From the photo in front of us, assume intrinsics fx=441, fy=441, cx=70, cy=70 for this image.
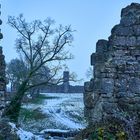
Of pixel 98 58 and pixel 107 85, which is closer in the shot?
pixel 107 85

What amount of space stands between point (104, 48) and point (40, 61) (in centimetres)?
2173

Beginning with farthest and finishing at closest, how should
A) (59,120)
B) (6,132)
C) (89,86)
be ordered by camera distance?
1. (59,120)
2. (89,86)
3. (6,132)

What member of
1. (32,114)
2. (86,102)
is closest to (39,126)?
(32,114)

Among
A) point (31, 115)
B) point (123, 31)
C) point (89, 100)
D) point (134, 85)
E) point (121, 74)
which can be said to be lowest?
point (31, 115)

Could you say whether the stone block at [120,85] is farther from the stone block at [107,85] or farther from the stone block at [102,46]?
the stone block at [102,46]

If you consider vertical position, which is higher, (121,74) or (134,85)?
(121,74)

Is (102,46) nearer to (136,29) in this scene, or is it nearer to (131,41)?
(131,41)

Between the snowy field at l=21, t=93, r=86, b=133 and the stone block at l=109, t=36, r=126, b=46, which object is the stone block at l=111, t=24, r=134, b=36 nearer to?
the stone block at l=109, t=36, r=126, b=46

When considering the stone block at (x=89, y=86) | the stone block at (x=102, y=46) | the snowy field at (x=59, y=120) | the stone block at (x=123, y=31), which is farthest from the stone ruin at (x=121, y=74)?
the snowy field at (x=59, y=120)

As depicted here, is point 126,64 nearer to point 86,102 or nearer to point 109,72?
point 109,72

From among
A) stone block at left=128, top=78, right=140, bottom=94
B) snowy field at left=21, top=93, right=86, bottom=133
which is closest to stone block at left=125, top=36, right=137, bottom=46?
stone block at left=128, top=78, right=140, bottom=94

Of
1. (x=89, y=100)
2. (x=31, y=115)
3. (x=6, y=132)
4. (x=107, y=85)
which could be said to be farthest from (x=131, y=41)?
(x=31, y=115)

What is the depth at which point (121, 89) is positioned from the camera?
9.43 metres

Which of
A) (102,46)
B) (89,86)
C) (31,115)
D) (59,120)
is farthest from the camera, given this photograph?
(31,115)
